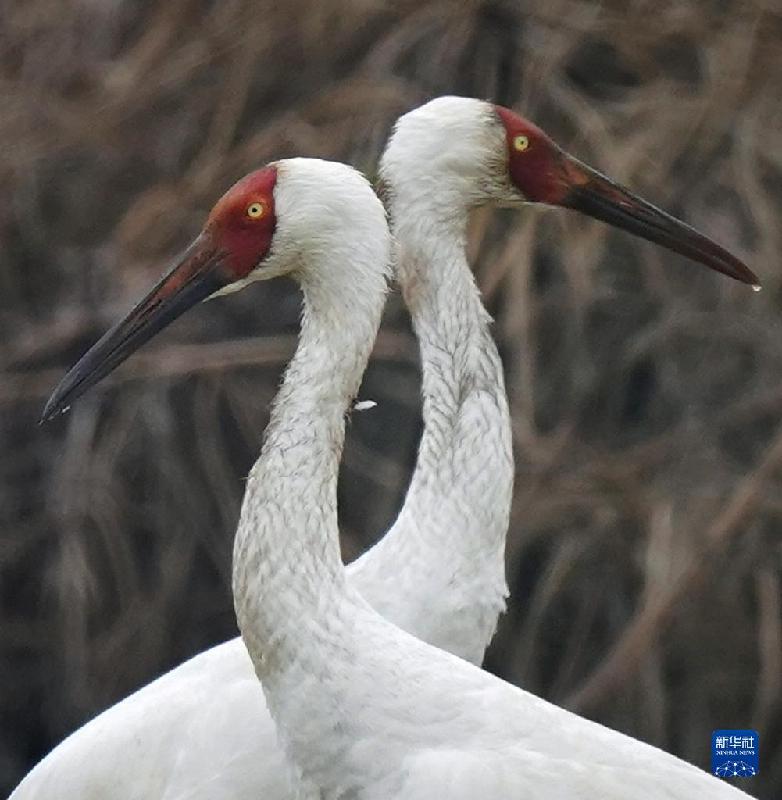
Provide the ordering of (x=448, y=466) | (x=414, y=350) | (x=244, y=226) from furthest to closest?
(x=414, y=350)
(x=448, y=466)
(x=244, y=226)

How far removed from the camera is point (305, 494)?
266cm

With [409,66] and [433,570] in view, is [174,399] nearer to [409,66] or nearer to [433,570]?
[409,66]

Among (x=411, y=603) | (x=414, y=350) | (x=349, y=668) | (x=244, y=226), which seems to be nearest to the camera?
Result: (x=349, y=668)

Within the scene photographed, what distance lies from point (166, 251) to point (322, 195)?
2.36m

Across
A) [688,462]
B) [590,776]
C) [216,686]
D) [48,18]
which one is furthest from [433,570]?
[48,18]

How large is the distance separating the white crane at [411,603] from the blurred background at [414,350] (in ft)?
5.06

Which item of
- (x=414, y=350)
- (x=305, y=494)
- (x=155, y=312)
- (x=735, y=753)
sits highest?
(x=155, y=312)

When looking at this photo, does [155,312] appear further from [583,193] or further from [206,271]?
[583,193]

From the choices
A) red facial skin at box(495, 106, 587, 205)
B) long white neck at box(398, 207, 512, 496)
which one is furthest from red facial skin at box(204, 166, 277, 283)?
red facial skin at box(495, 106, 587, 205)

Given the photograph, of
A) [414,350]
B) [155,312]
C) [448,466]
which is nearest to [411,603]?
[448,466]

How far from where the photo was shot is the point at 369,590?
3.11 m

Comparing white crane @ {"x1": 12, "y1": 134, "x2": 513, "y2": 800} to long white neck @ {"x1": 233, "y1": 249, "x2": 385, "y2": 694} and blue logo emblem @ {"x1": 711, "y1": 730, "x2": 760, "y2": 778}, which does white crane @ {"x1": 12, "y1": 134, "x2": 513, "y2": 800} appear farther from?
blue logo emblem @ {"x1": 711, "y1": 730, "x2": 760, "y2": 778}

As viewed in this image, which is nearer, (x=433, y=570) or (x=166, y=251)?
(x=433, y=570)

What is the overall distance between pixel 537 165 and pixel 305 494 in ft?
3.04
